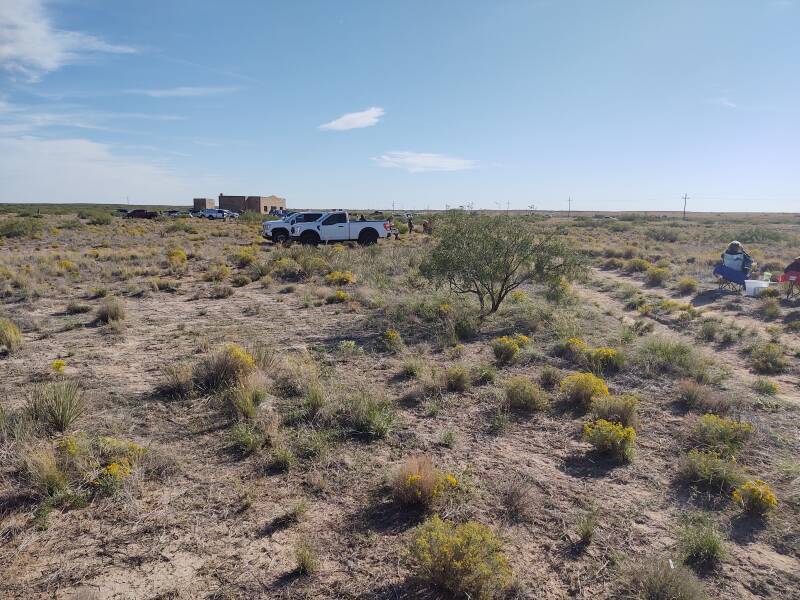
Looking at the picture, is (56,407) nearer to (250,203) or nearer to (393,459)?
(393,459)

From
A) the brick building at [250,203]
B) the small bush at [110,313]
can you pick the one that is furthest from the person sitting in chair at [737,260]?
the brick building at [250,203]

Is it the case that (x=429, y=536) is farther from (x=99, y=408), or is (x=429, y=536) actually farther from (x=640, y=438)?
(x=99, y=408)

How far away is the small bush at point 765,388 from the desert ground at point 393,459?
6 cm

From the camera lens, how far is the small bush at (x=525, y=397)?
6734mm

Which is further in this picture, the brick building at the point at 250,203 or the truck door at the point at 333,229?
the brick building at the point at 250,203

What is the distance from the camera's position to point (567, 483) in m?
5.03

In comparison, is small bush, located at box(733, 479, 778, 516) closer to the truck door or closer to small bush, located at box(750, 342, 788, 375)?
small bush, located at box(750, 342, 788, 375)

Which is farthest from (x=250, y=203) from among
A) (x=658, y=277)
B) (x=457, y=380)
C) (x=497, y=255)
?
(x=457, y=380)

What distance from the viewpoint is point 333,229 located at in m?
26.6

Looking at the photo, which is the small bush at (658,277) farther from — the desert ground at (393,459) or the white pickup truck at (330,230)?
the white pickup truck at (330,230)

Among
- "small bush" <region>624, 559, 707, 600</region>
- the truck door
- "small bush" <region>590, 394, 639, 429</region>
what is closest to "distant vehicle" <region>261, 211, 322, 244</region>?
the truck door

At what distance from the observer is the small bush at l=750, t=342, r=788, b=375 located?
28.6 feet

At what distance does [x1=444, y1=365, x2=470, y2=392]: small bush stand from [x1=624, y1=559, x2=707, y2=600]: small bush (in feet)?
12.5

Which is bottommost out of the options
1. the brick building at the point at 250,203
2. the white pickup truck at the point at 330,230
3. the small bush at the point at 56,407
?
the small bush at the point at 56,407
